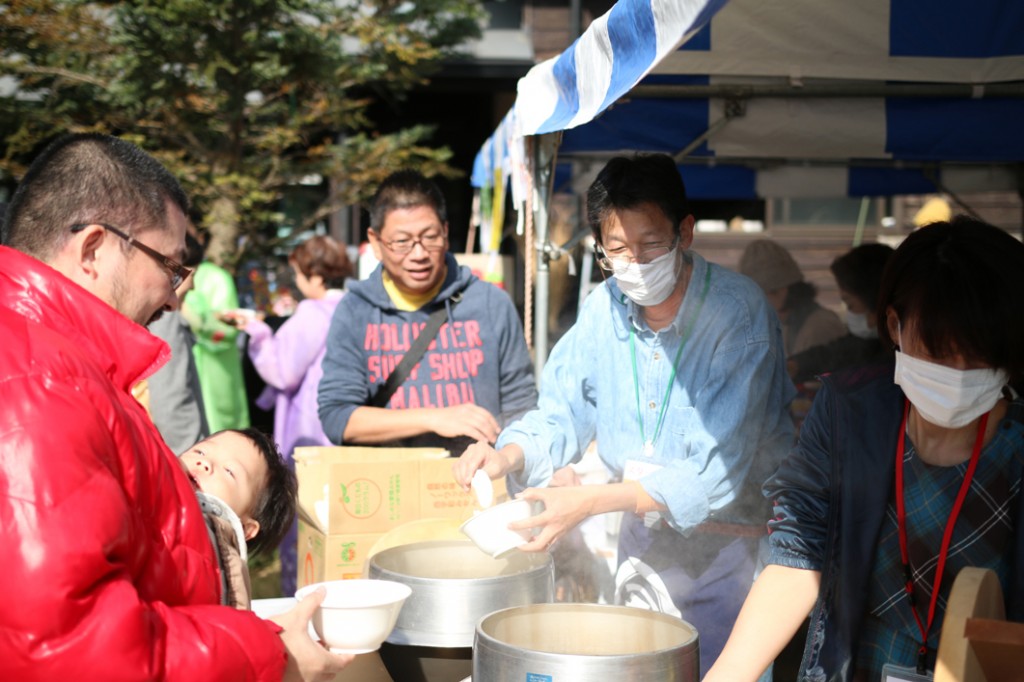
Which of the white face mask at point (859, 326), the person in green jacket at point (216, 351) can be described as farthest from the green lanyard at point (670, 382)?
the person in green jacket at point (216, 351)

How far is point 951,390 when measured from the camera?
5.41ft

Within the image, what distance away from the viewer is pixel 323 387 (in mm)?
3506

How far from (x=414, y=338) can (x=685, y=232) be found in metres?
1.33

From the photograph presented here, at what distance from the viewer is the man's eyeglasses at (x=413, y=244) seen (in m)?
3.51

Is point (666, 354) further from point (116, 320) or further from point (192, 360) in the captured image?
point (192, 360)

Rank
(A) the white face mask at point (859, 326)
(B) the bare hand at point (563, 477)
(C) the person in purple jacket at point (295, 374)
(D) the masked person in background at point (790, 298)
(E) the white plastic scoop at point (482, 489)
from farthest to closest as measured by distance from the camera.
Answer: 1. (D) the masked person in background at point (790, 298)
2. (A) the white face mask at point (859, 326)
3. (C) the person in purple jacket at point (295, 374)
4. (B) the bare hand at point (563, 477)
5. (E) the white plastic scoop at point (482, 489)

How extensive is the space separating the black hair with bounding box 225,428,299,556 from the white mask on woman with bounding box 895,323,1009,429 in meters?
1.53

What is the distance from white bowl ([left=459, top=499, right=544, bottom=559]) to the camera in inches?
79.7

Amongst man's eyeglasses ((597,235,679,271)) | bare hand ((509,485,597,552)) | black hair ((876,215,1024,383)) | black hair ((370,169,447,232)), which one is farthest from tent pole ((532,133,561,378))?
black hair ((876,215,1024,383))

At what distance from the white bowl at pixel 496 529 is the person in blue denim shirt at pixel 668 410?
268 mm

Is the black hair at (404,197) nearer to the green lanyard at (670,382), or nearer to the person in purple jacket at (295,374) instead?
the person in purple jacket at (295,374)

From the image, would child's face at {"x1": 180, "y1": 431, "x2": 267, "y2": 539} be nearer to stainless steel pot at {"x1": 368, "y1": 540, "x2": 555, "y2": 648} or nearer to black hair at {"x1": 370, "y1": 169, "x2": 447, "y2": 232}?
stainless steel pot at {"x1": 368, "y1": 540, "x2": 555, "y2": 648}

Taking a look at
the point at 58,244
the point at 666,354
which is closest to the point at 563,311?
the point at 666,354

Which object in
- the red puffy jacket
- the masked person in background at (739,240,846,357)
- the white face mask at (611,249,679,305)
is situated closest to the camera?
the red puffy jacket
